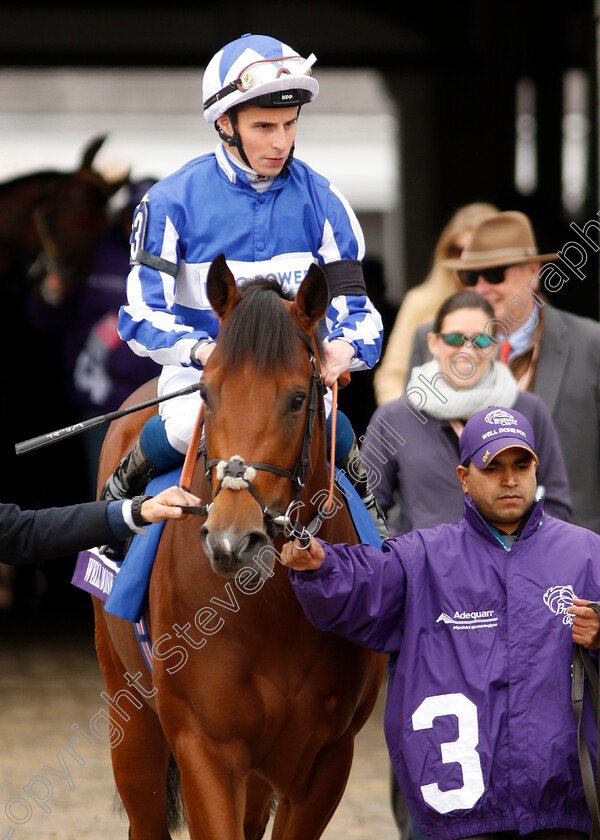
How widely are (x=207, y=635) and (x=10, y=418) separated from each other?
6200 mm

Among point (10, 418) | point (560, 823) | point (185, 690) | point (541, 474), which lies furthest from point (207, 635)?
point (10, 418)

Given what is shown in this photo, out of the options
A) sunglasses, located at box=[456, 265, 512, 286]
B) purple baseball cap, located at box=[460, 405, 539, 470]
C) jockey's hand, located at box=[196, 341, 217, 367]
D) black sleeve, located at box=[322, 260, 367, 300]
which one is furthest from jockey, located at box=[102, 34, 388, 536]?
sunglasses, located at box=[456, 265, 512, 286]

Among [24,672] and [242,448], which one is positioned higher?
[242,448]

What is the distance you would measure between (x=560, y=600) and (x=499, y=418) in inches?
20.3

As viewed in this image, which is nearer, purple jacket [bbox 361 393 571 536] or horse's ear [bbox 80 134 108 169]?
purple jacket [bbox 361 393 571 536]

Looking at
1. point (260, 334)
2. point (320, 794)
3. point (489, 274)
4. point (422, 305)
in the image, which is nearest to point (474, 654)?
point (320, 794)

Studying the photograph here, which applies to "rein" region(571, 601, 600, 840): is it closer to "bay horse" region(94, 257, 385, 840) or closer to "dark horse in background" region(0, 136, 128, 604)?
"bay horse" region(94, 257, 385, 840)

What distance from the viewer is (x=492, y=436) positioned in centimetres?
346

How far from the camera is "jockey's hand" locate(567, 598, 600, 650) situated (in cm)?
319

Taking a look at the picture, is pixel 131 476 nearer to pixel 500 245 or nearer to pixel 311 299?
pixel 311 299

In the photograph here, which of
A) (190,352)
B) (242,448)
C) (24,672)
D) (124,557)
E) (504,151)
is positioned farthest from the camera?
(504,151)

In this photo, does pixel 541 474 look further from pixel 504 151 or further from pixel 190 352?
pixel 504 151

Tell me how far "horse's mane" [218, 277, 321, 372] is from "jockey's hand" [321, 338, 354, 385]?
0.22m

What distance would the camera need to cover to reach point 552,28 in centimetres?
880
